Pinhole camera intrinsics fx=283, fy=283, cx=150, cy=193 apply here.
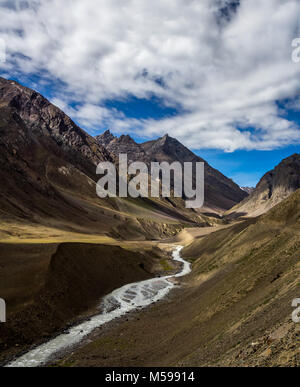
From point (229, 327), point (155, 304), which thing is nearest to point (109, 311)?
point (155, 304)

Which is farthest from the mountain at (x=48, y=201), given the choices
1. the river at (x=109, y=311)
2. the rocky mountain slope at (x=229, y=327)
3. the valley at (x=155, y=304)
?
the rocky mountain slope at (x=229, y=327)

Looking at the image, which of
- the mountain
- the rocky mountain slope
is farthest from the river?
the mountain

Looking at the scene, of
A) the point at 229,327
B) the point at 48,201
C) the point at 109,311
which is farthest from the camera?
the point at 48,201

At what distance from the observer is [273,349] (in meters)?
12.6

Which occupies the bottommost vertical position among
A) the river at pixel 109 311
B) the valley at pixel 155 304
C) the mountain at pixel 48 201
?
the river at pixel 109 311

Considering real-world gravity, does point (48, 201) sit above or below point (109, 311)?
above

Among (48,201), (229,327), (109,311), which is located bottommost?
(109,311)

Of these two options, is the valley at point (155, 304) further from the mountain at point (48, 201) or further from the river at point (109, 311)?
the mountain at point (48, 201)

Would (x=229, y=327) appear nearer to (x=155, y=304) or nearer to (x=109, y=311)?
(x=109, y=311)

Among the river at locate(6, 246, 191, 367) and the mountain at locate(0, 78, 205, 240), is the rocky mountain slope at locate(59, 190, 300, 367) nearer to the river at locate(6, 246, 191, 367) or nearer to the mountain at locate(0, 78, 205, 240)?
the river at locate(6, 246, 191, 367)

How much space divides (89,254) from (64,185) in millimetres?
134225

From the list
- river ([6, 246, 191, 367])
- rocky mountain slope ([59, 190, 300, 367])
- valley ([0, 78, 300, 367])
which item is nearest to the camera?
rocky mountain slope ([59, 190, 300, 367])

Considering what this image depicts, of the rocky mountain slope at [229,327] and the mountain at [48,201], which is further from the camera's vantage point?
the mountain at [48,201]
